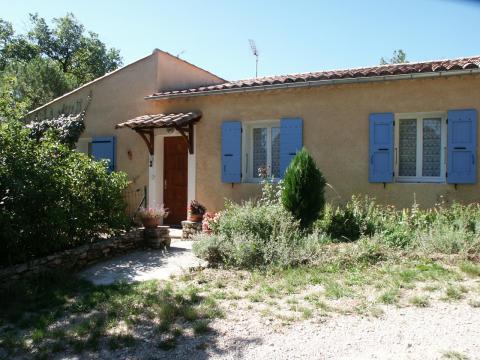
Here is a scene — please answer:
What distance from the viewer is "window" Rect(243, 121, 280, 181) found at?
954 cm

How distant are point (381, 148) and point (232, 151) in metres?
3.11

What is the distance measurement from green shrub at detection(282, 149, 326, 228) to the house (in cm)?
127

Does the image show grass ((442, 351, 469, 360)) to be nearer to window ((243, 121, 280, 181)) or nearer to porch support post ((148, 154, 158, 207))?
window ((243, 121, 280, 181))

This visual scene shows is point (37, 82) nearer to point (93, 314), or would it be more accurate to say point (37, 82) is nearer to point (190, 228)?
point (190, 228)

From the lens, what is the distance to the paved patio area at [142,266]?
620cm

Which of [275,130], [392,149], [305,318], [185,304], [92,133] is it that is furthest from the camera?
[92,133]

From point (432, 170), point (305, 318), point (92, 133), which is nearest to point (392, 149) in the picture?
point (432, 170)

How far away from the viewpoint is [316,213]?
7.61 meters

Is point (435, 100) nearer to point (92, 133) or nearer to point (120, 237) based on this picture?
point (120, 237)

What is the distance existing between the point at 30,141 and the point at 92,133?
5504 millimetres

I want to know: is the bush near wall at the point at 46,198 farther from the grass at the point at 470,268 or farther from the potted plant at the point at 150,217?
the grass at the point at 470,268

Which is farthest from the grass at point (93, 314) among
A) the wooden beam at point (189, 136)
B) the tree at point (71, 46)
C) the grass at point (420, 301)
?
the tree at point (71, 46)

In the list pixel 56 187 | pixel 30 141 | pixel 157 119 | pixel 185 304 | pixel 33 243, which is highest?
pixel 157 119

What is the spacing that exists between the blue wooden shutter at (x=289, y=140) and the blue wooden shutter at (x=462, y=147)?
8.95ft
